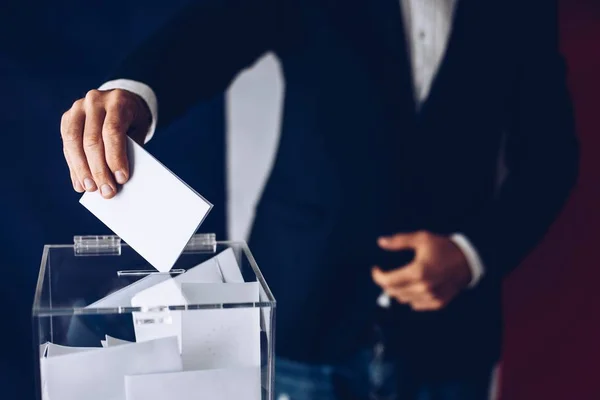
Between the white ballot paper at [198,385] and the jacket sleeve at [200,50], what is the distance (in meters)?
0.54

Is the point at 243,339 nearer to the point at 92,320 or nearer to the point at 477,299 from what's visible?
the point at 92,320

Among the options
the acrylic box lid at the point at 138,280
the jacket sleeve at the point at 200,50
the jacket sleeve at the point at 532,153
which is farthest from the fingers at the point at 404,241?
the acrylic box lid at the point at 138,280

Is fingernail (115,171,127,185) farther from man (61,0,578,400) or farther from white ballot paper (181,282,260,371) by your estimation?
man (61,0,578,400)

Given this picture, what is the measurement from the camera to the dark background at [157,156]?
128 centimetres

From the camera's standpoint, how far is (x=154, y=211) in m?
0.58

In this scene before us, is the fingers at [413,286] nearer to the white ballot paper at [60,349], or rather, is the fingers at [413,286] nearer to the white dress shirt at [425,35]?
the white dress shirt at [425,35]

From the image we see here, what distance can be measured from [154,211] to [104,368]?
144mm

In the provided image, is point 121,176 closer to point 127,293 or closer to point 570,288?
point 127,293

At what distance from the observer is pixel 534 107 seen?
138 centimetres

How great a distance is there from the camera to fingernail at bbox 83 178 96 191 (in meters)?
0.61

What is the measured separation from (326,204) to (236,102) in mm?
407

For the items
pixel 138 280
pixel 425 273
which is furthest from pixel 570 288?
pixel 138 280

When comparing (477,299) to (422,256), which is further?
(477,299)

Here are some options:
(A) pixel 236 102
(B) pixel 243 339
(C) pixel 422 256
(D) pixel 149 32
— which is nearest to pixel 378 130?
(C) pixel 422 256
